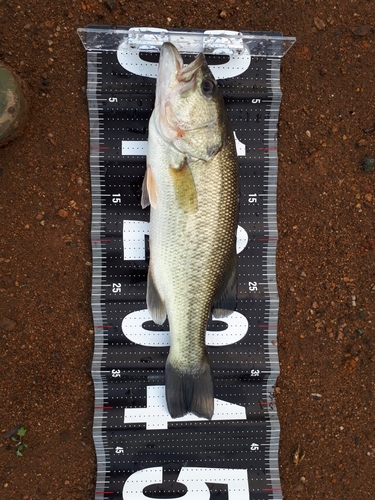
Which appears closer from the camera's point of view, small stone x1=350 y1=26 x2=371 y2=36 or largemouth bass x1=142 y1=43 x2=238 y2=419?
largemouth bass x1=142 y1=43 x2=238 y2=419

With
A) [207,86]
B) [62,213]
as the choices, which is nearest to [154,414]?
[62,213]

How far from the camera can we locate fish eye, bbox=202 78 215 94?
7.82ft

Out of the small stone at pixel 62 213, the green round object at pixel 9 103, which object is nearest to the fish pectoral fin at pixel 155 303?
the small stone at pixel 62 213

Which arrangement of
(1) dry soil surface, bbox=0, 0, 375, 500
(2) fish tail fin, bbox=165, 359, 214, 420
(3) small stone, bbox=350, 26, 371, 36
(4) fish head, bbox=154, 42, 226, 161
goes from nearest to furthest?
(4) fish head, bbox=154, 42, 226, 161, (2) fish tail fin, bbox=165, 359, 214, 420, (1) dry soil surface, bbox=0, 0, 375, 500, (3) small stone, bbox=350, 26, 371, 36

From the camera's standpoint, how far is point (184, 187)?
2.38 m

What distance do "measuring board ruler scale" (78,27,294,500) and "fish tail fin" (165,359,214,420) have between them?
0.20 meters

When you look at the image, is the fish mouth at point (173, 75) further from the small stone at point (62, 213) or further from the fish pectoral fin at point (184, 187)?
the small stone at point (62, 213)

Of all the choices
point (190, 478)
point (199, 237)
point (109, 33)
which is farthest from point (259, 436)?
point (109, 33)

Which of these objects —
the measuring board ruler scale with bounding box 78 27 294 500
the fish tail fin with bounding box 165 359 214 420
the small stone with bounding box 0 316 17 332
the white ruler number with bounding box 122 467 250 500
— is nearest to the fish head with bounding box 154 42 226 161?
the measuring board ruler scale with bounding box 78 27 294 500

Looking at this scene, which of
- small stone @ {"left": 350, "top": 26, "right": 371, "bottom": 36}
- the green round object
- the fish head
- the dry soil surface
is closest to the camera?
the fish head

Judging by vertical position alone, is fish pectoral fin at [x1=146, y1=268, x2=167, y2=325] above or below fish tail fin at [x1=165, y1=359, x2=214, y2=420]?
above

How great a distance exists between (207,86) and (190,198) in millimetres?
680

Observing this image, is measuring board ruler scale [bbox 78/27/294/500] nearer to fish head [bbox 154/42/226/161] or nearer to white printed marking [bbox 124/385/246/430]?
white printed marking [bbox 124/385/246/430]

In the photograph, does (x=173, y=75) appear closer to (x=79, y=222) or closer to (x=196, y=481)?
(x=79, y=222)
